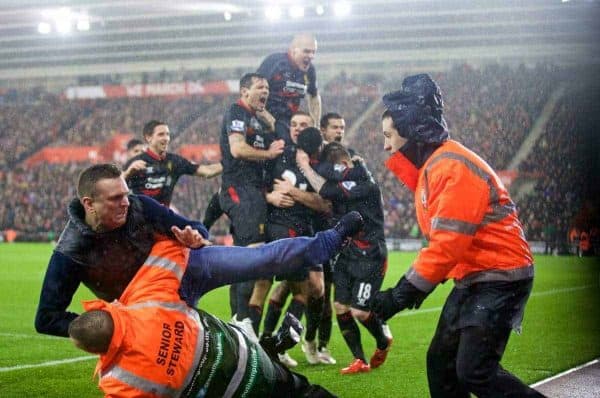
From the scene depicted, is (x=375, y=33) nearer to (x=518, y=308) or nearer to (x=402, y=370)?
(x=402, y=370)

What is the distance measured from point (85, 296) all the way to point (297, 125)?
7184 mm

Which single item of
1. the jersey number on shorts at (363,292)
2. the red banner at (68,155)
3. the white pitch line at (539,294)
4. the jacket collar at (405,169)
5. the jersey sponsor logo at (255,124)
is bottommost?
the red banner at (68,155)

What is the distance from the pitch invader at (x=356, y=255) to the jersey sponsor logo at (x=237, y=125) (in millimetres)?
629

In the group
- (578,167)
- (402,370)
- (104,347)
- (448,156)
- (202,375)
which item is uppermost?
(448,156)

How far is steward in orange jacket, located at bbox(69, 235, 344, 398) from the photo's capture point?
357 centimetres

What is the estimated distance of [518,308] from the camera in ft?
13.7

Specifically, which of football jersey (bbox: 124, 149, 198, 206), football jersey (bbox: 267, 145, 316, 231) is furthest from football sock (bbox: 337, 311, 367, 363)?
football jersey (bbox: 124, 149, 198, 206)

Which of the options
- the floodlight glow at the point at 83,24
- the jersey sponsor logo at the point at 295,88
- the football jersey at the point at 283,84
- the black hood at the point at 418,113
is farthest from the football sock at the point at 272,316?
the floodlight glow at the point at 83,24

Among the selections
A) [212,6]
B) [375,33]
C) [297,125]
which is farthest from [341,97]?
[297,125]

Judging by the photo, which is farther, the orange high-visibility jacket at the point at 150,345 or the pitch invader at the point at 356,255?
the pitch invader at the point at 356,255

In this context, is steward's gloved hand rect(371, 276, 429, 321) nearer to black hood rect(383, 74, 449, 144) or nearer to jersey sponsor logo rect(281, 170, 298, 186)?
black hood rect(383, 74, 449, 144)

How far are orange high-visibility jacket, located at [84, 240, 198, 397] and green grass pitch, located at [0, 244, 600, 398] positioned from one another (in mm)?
2593

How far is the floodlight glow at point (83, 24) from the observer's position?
32.3 m

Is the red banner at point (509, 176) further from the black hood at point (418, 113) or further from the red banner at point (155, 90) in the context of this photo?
the black hood at point (418, 113)
